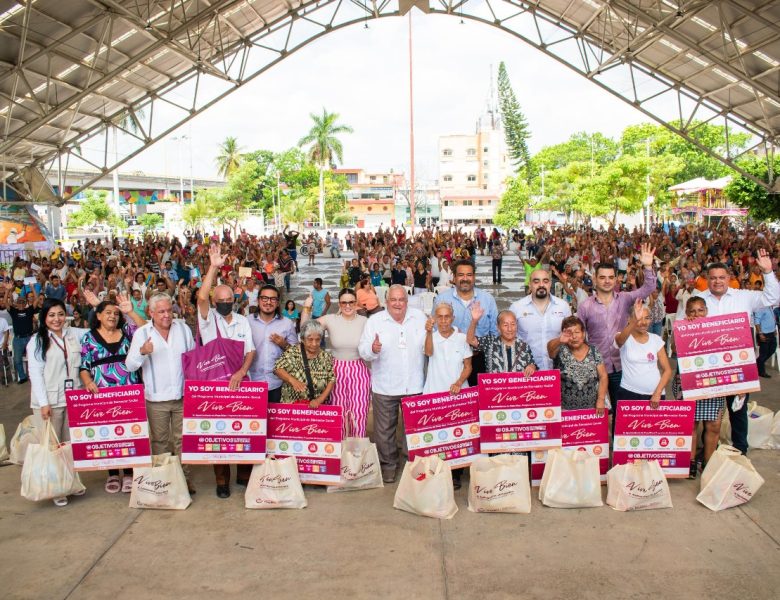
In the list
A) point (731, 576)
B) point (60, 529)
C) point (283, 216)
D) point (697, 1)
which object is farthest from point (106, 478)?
point (283, 216)

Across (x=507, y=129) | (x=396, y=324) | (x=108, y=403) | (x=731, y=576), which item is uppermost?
(x=507, y=129)

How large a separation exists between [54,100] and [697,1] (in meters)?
15.0

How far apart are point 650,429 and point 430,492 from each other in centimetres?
180

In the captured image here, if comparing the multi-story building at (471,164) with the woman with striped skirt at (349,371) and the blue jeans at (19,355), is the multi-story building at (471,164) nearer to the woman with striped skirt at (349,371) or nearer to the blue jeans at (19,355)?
the blue jeans at (19,355)

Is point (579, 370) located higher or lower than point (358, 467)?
higher

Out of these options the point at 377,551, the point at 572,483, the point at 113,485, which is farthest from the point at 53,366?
the point at 572,483

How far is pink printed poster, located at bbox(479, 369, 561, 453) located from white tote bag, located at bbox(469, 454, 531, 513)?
33 cm

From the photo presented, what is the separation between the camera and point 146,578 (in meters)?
4.20

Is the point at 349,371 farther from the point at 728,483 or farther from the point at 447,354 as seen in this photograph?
the point at 728,483

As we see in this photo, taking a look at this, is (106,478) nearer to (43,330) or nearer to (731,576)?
(43,330)

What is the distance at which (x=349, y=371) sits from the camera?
5840mm

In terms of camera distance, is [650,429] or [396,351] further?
Result: [396,351]

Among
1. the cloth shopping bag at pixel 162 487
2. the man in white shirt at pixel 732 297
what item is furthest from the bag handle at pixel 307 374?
Answer: the man in white shirt at pixel 732 297

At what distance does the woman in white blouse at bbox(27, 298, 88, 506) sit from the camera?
5.45 meters
